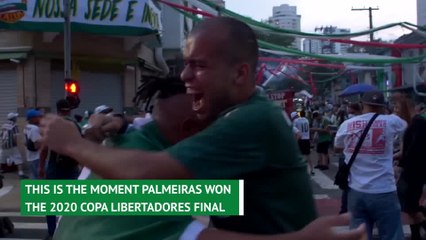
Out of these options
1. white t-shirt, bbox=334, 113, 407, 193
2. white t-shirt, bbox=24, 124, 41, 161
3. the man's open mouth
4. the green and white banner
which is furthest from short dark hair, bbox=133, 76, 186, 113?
the green and white banner

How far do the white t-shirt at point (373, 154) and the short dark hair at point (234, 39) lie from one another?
14.4 ft

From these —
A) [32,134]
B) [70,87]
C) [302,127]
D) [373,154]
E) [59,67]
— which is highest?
[59,67]

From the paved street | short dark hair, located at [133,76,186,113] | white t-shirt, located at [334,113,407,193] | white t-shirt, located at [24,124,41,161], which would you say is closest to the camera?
short dark hair, located at [133,76,186,113]

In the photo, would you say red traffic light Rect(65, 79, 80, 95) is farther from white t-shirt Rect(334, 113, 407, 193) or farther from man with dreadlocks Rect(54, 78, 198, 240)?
man with dreadlocks Rect(54, 78, 198, 240)

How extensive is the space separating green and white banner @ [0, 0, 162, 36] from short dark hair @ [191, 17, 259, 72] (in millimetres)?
16336

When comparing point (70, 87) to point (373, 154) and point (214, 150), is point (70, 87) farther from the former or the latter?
point (214, 150)

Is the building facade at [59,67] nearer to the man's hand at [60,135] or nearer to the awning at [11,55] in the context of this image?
the awning at [11,55]

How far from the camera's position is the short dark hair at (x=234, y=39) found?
7.09 feet

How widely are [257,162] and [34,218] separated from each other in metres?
9.63

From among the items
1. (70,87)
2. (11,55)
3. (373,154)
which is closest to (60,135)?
(373,154)

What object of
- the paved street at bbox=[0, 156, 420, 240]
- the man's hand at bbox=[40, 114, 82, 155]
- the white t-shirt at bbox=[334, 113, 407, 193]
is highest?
the man's hand at bbox=[40, 114, 82, 155]

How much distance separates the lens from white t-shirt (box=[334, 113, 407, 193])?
6.38m

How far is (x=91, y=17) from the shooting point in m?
19.2

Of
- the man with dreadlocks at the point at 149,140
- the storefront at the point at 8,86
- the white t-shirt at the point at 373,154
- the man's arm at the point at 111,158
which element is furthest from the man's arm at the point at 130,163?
the storefront at the point at 8,86
